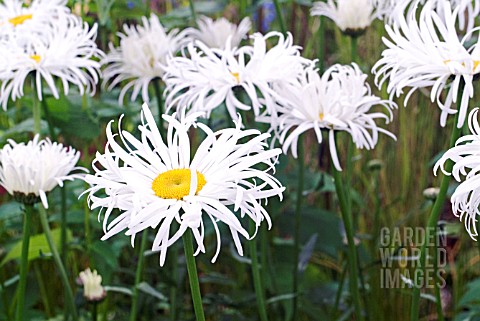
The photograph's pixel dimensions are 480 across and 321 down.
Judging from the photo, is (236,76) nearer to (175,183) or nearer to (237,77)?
(237,77)

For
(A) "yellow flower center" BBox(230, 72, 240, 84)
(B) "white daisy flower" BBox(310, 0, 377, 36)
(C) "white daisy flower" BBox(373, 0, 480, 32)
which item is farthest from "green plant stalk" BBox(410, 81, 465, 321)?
(B) "white daisy flower" BBox(310, 0, 377, 36)

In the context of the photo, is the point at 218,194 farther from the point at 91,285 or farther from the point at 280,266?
the point at 280,266

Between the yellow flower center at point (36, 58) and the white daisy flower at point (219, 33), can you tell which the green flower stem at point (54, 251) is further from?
the white daisy flower at point (219, 33)

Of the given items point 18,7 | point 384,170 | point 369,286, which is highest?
point 18,7

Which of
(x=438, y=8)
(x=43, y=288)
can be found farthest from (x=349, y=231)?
(x=43, y=288)

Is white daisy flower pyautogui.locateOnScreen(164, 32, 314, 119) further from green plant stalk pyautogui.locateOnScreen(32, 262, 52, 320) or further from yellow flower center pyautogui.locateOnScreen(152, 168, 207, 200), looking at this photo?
green plant stalk pyautogui.locateOnScreen(32, 262, 52, 320)

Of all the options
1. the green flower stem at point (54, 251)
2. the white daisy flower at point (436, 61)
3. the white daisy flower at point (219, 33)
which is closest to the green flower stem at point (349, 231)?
A: the white daisy flower at point (436, 61)

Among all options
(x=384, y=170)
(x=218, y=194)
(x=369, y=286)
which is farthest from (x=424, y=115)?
(x=218, y=194)
